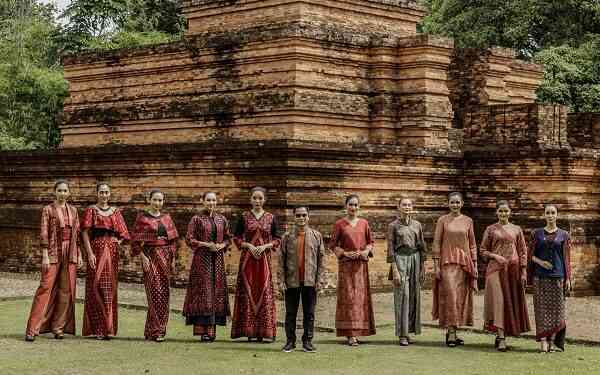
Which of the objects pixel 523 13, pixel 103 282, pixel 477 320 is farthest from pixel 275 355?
pixel 523 13

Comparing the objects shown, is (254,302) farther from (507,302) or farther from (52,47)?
(52,47)

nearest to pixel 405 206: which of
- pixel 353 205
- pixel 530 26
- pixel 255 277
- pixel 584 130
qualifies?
pixel 353 205

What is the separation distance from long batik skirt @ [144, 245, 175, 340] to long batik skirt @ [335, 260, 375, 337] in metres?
1.70

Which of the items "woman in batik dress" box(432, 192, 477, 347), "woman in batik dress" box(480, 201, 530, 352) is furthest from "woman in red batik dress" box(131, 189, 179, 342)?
"woman in batik dress" box(480, 201, 530, 352)

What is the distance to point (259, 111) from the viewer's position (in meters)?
16.9

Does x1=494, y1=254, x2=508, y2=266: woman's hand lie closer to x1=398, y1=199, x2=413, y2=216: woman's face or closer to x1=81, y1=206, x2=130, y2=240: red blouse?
x1=398, y1=199, x2=413, y2=216: woman's face

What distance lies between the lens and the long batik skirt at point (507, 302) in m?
10.9

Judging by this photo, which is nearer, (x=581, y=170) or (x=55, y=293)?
(x=55, y=293)

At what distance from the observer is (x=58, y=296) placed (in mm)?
11352

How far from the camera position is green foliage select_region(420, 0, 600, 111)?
27.4m

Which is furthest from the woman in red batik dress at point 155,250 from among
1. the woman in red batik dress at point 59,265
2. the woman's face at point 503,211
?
the woman's face at point 503,211

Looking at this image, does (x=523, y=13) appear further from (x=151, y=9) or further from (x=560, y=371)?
(x=560, y=371)

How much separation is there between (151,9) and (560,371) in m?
28.5

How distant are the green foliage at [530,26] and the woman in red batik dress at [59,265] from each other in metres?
17.7
